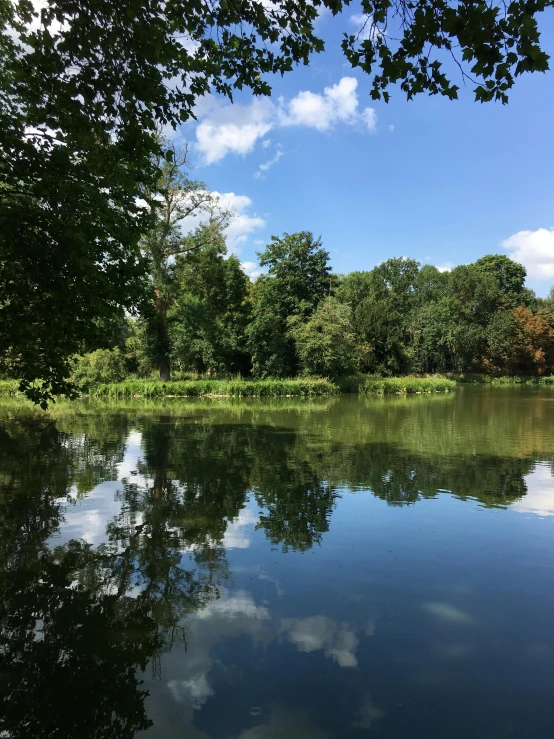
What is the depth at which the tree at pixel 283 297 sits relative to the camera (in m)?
38.2

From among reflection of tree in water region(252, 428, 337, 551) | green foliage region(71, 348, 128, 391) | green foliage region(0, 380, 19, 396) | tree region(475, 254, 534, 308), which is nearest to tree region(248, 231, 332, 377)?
green foliage region(71, 348, 128, 391)

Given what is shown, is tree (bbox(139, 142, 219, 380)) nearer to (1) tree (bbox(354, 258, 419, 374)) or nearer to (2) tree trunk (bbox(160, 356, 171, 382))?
(2) tree trunk (bbox(160, 356, 171, 382))

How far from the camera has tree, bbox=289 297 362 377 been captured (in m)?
36.2

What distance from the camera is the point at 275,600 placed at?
4.88 meters

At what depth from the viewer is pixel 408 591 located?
5.11 meters

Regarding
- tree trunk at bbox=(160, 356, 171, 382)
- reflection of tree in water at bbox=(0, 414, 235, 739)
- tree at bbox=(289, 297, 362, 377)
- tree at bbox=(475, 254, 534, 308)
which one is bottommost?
reflection of tree in water at bbox=(0, 414, 235, 739)

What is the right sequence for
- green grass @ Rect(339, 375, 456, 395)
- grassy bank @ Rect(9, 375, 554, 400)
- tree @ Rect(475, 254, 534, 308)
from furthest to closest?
tree @ Rect(475, 254, 534, 308)
green grass @ Rect(339, 375, 456, 395)
grassy bank @ Rect(9, 375, 554, 400)

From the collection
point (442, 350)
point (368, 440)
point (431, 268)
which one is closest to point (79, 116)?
point (368, 440)

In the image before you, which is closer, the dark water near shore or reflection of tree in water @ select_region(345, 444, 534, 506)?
the dark water near shore

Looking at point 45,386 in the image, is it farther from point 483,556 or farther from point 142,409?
point 142,409

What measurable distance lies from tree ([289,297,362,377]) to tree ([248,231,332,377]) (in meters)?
1.13

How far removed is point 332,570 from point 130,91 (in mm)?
5707

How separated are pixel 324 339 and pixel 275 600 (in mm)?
31641

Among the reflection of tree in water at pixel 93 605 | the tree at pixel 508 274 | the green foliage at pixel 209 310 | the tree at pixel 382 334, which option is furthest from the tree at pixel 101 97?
the tree at pixel 508 274
